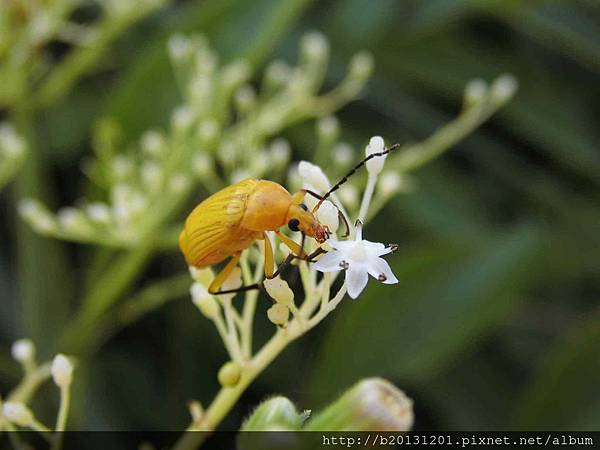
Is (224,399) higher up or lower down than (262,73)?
higher up

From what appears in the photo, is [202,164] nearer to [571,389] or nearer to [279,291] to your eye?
[279,291]

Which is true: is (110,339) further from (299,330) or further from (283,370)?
(299,330)

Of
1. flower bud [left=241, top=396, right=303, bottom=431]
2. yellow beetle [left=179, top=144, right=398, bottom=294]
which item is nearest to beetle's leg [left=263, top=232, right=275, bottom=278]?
yellow beetle [left=179, top=144, right=398, bottom=294]

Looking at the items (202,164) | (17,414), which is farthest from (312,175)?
(202,164)

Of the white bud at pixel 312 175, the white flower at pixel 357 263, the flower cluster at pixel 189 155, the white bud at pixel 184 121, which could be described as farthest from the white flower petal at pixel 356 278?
the white bud at pixel 184 121

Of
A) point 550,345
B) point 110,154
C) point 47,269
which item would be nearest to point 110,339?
point 47,269

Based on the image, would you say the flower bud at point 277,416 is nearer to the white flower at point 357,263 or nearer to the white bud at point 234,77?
the white flower at point 357,263

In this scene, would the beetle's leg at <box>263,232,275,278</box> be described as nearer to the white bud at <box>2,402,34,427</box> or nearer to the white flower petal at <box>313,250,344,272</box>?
the white flower petal at <box>313,250,344,272</box>
